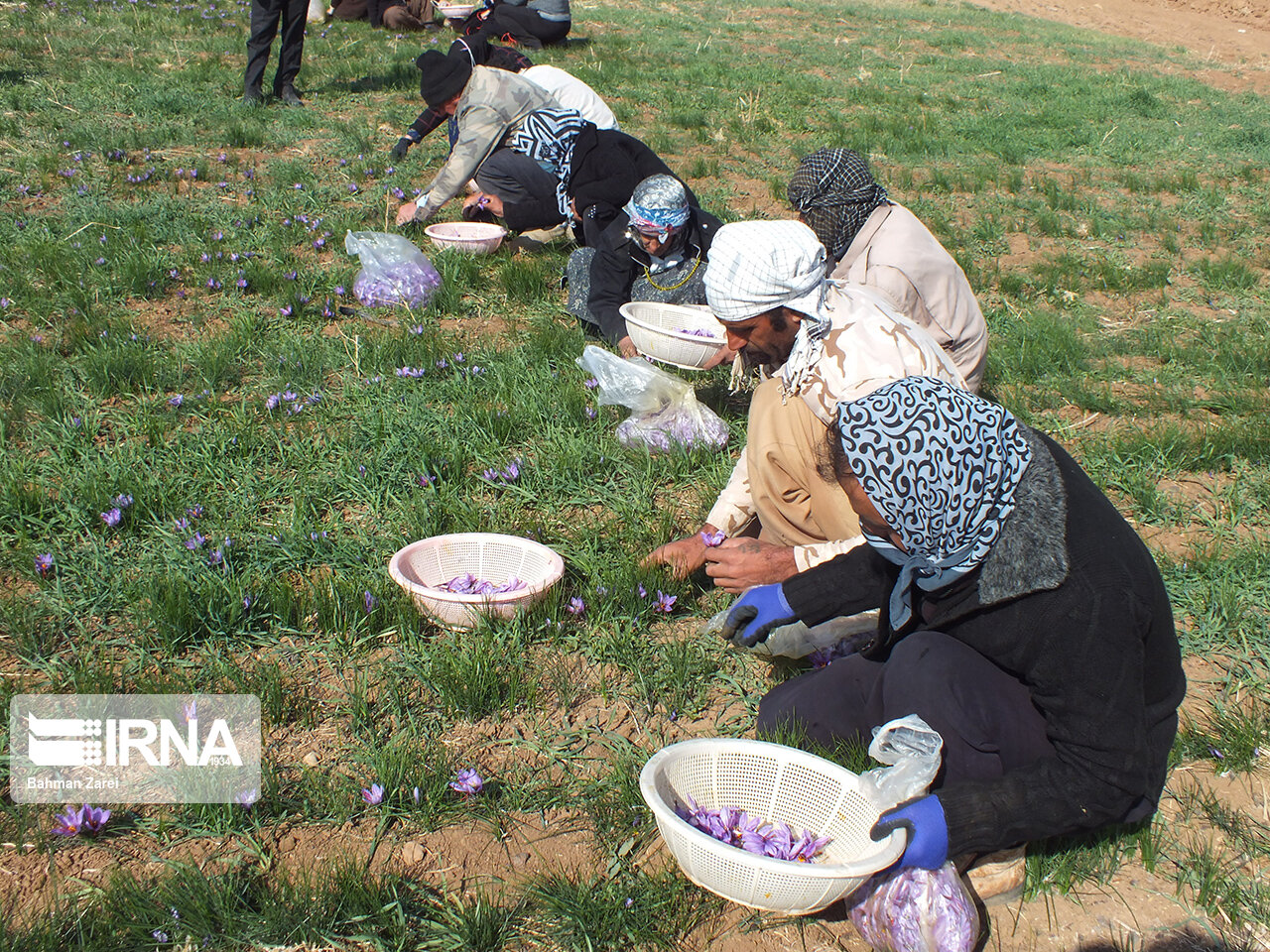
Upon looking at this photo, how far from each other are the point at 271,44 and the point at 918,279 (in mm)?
7518

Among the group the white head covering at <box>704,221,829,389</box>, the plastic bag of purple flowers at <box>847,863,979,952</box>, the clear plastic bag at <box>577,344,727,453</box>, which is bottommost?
the plastic bag of purple flowers at <box>847,863,979,952</box>

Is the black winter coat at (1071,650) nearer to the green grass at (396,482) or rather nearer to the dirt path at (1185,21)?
the green grass at (396,482)

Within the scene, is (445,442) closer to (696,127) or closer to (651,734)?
(651,734)

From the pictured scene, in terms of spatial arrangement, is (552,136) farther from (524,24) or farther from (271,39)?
(524,24)

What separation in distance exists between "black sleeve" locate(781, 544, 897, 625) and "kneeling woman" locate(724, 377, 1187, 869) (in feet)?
0.95

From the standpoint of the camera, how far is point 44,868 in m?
2.12

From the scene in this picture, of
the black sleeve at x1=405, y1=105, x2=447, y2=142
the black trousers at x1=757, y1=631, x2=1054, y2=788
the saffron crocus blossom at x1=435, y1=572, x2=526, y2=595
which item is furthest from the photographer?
the black sleeve at x1=405, y1=105, x2=447, y2=142

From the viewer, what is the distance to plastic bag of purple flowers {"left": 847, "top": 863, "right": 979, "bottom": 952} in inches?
76.5

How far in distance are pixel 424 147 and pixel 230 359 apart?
422 centimetres

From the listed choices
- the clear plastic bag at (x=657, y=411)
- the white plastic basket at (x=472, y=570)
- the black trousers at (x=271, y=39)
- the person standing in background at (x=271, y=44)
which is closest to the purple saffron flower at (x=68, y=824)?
the white plastic basket at (x=472, y=570)

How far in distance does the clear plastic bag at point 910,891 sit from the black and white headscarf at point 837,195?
2.35 meters

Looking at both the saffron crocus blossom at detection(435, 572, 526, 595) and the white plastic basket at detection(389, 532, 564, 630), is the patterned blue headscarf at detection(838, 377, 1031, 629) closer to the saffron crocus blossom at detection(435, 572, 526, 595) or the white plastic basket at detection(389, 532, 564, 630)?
the white plastic basket at detection(389, 532, 564, 630)

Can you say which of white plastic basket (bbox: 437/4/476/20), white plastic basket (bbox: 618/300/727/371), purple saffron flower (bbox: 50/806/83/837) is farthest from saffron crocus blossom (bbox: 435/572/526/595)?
white plastic basket (bbox: 437/4/476/20)

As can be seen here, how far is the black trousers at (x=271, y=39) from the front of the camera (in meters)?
8.45
